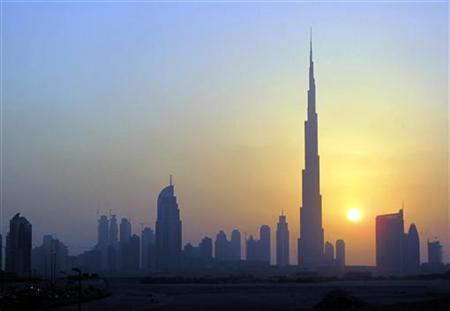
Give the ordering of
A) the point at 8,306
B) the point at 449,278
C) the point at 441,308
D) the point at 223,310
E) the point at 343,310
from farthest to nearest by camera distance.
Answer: the point at 449,278, the point at 223,310, the point at 8,306, the point at 343,310, the point at 441,308

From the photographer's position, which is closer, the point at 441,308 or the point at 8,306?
the point at 441,308

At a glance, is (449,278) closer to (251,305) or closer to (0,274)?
(0,274)

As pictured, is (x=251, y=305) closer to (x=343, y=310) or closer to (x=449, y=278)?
(x=343, y=310)

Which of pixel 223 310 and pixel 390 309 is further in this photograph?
pixel 223 310

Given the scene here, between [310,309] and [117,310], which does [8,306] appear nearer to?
[117,310]

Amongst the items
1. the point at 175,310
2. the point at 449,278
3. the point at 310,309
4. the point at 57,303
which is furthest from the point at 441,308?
the point at 449,278

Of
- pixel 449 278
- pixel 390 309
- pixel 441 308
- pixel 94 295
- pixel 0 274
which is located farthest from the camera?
pixel 449 278

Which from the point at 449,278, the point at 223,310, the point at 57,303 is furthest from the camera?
the point at 449,278

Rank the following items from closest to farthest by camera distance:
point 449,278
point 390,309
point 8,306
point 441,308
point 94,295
→ point 441,308
point 390,309
point 8,306
point 94,295
point 449,278

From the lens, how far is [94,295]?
112812 millimetres

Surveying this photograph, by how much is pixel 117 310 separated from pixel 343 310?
82.0ft

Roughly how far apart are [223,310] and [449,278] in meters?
132

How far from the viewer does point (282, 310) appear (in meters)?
78.6

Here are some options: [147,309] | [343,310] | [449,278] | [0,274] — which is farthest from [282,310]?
[449,278]
